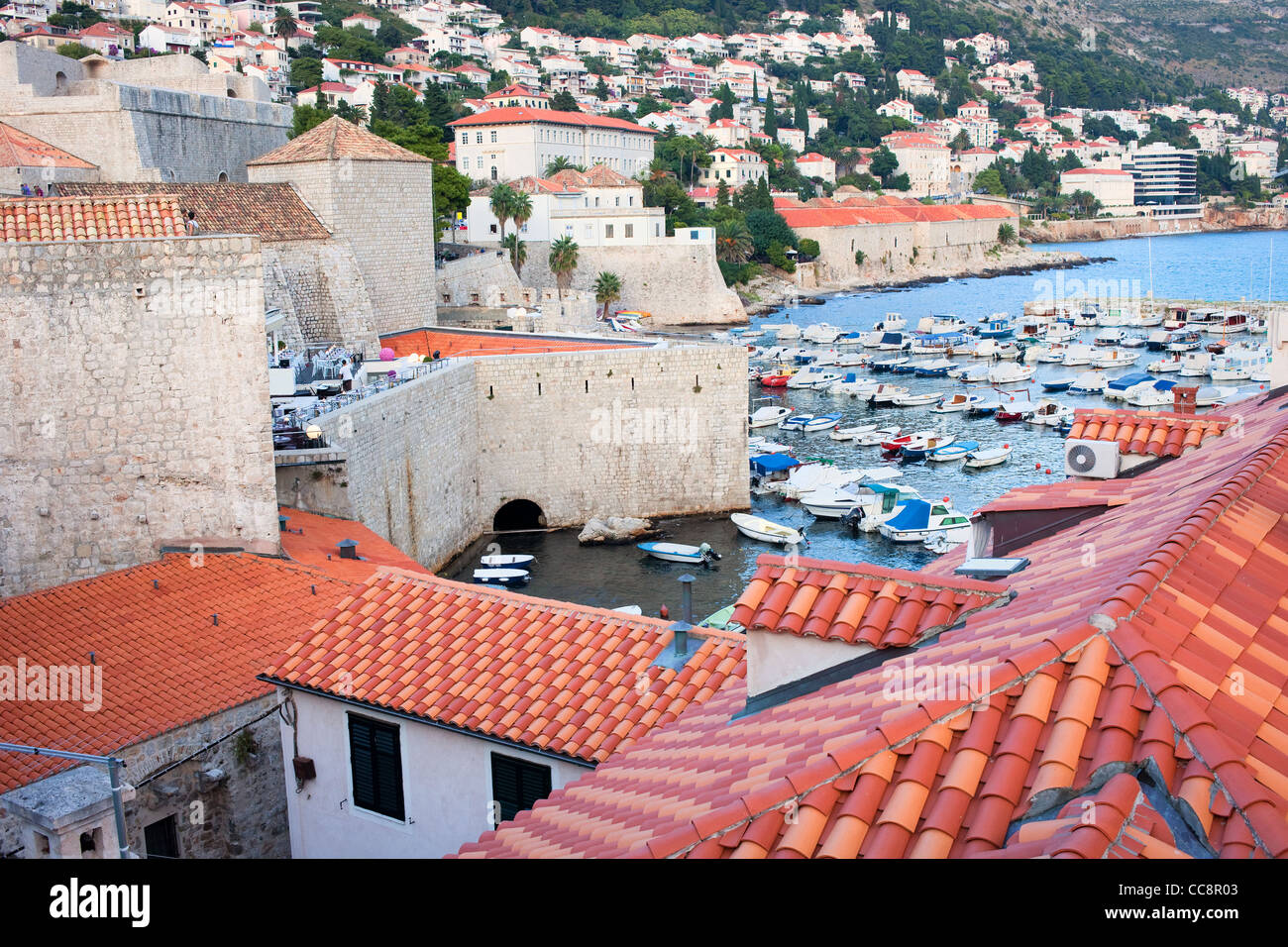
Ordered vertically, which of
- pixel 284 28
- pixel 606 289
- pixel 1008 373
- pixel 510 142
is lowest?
pixel 1008 373

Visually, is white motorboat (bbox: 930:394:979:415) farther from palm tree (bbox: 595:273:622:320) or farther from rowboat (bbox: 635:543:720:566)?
palm tree (bbox: 595:273:622:320)

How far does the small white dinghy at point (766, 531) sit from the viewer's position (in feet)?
77.5

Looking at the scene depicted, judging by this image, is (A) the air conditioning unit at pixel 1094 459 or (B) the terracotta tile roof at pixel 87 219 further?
(B) the terracotta tile roof at pixel 87 219

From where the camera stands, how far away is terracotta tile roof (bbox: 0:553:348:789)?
845 cm

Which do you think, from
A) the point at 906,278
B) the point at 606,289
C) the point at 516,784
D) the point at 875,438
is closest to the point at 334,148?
the point at 875,438

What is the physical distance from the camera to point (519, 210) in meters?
52.0

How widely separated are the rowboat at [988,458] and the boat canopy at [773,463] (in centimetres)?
524

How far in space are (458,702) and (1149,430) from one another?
5.55 m

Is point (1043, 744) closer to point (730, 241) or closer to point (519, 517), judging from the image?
point (519, 517)

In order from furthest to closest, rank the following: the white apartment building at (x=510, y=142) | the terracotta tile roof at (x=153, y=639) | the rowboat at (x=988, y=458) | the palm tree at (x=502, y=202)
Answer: the white apartment building at (x=510, y=142), the palm tree at (x=502, y=202), the rowboat at (x=988, y=458), the terracotta tile roof at (x=153, y=639)

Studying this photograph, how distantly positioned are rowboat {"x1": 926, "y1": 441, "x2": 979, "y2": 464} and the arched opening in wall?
1183 cm

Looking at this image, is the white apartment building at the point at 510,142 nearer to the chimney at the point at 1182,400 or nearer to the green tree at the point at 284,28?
the green tree at the point at 284,28

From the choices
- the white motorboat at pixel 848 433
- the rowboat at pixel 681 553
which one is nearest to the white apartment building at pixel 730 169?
the white motorboat at pixel 848 433

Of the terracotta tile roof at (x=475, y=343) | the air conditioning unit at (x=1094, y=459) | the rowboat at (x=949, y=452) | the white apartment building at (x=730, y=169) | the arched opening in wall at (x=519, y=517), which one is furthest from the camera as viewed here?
the white apartment building at (x=730, y=169)
